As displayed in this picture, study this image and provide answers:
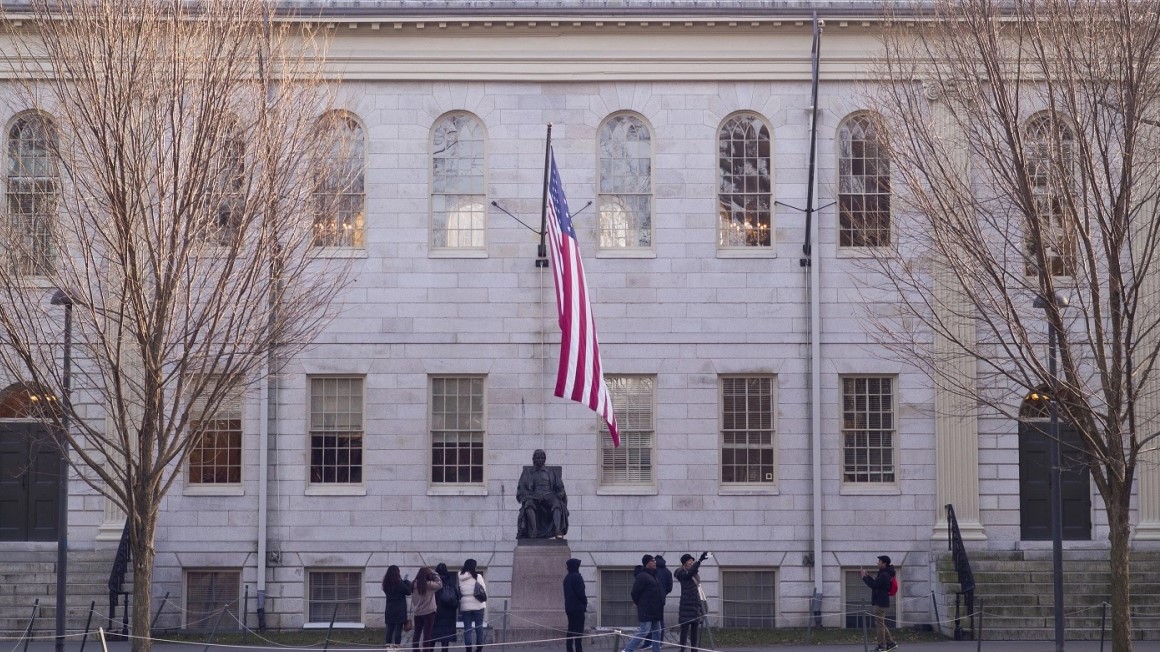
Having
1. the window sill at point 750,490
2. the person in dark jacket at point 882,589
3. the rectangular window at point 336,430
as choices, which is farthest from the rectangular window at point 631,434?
the person in dark jacket at point 882,589

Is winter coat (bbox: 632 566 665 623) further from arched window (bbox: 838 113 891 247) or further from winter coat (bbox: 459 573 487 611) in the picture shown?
arched window (bbox: 838 113 891 247)

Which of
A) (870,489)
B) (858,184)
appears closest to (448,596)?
(870,489)

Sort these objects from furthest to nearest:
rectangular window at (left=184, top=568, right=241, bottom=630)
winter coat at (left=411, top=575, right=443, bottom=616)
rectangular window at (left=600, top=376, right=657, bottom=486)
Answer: rectangular window at (left=600, top=376, right=657, bottom=486) < rectangular window at (left=184, top=568, right=241, bottom=630) < winter coat at (left=411, top=575, right=443, bottom=616)

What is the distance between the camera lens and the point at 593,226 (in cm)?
2662

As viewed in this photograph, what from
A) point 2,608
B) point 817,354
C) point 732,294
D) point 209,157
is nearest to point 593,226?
point 732,294

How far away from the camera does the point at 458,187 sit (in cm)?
2686

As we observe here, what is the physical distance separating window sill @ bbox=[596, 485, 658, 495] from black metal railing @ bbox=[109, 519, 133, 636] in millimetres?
8383

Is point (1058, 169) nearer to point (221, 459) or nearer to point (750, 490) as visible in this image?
point (750, 490)

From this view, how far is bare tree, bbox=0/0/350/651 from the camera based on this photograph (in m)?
17.7

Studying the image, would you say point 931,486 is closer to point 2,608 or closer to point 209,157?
point 209,157

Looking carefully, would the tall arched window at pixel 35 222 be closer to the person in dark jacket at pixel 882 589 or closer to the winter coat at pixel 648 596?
the winter coat at pixel 648 596

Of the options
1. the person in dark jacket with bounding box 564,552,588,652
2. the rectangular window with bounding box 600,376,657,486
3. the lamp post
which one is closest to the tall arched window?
the lamp post

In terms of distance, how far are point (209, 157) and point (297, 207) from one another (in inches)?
69.1

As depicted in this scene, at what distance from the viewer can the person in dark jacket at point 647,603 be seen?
67.7ft
